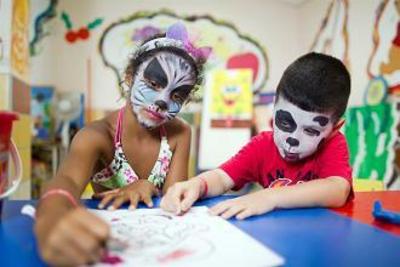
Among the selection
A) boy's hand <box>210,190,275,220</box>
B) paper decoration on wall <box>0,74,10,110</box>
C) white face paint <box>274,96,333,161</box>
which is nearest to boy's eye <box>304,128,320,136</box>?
white face paint <box>274,96,333,161</box>

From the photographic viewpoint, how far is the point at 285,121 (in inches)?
26.0

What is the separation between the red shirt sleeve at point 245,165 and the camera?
30.8 inches

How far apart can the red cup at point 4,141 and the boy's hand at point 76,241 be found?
0.21m

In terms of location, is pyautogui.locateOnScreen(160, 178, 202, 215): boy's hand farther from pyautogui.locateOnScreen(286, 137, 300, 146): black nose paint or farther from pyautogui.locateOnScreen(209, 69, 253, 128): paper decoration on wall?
pyautogui.locateOnScreen(209, 69, 253, 128): paper decoration on wall

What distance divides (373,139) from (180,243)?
64.2 inches

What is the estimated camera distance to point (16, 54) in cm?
165

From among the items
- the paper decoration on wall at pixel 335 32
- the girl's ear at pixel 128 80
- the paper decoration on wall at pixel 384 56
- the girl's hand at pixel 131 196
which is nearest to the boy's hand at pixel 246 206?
the girl's hand at pixel 131 196

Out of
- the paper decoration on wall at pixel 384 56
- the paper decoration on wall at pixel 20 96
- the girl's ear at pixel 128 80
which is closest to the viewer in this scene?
the girl's ear at pixel 128 80

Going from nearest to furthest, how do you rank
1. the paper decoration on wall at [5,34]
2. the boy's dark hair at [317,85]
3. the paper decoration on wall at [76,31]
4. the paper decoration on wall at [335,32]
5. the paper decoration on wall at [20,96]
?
the boy's dark hair at [317,85], the paper decoration on wall at [5,34], the paper decoration on wall at [20,96], the paper decoration on wall at [335,32], the paper decoration on wall at [76,31]

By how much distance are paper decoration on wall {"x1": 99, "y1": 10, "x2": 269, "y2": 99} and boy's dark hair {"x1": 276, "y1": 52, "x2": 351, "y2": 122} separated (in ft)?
6.28

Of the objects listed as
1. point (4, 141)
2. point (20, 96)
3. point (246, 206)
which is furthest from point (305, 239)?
point (20, 96)

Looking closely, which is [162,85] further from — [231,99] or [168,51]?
[231,99]

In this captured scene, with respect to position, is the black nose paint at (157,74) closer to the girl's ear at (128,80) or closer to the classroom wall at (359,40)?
the girl's ear at (128,80)

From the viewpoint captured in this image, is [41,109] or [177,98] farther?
→ [41,109]
